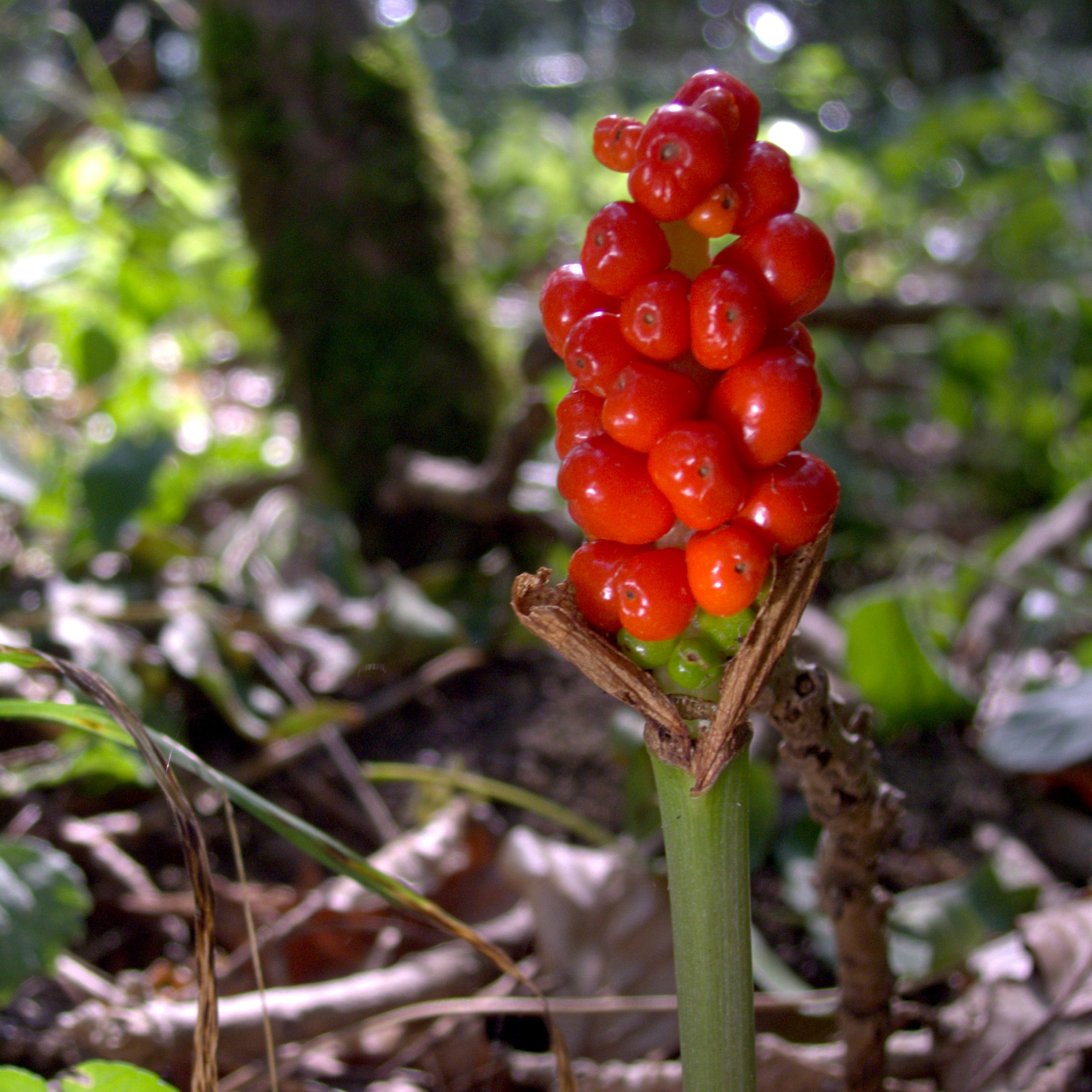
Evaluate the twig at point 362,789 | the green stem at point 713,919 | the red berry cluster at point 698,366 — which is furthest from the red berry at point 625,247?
the twig at point 362,789

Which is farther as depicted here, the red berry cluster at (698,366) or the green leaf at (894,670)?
the green leaf at (894,670)

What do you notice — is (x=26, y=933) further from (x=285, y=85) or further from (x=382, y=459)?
(x=285, y=85)

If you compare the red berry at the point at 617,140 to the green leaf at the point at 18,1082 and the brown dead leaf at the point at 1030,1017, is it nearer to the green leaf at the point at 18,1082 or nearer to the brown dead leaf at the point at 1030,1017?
the green leaf at the point at 18,1082

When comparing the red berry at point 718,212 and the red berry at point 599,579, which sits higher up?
the red berry at point 718,212

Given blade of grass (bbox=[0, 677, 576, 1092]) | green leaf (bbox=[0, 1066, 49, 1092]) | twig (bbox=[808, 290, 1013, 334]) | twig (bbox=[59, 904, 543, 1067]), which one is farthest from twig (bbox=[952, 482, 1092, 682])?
green leaf (bbox=[0, 1066, 49, 1092])

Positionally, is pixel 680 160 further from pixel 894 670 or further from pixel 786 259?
pixel 894 670

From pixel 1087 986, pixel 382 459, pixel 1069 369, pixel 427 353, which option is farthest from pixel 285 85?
pixel 1087 986
